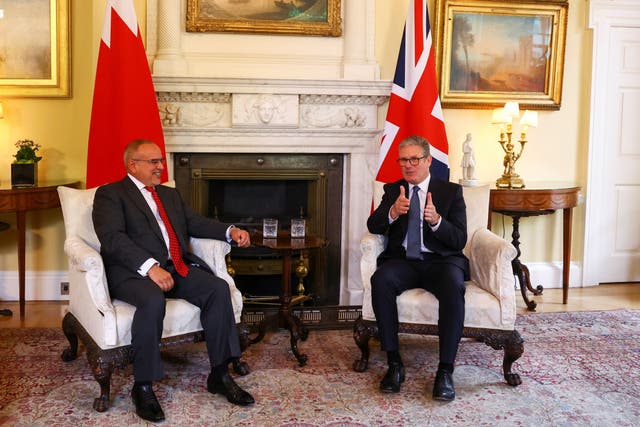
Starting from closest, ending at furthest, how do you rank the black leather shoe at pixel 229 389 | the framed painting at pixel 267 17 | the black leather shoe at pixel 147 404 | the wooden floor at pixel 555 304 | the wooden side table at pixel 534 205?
the black leather shoe at pixel 147 404
the black leather shoe at pixel 229 389
the wooden floor at pixel 555 304
the framed painting at pixel 267 17
the wooden side table at pixel 534 205

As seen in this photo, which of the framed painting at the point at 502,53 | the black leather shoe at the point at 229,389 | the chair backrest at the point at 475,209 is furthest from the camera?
the framed painting at the point at 502,53

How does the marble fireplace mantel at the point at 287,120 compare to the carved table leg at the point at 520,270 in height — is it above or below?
above

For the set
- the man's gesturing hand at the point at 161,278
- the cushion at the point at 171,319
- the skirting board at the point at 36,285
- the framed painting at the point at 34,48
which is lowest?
the skirting board at the point at 36,285


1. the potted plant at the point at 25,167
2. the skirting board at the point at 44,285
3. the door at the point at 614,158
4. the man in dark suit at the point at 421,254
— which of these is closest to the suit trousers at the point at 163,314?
the man in dark suit at the point at 421,254

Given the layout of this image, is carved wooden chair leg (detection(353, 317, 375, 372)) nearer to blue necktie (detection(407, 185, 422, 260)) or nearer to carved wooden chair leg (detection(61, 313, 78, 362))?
blue necktie (detection(407, 185, 422, 260))

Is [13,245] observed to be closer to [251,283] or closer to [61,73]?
[61,73]

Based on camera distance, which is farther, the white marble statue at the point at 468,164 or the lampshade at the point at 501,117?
the lampshade at the point at 501,117

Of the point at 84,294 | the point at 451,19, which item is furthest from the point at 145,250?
the point at 451,19

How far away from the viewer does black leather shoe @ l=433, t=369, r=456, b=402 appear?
3111mm

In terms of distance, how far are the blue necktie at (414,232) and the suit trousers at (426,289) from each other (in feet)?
0.15

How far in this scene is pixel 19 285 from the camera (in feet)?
15.0

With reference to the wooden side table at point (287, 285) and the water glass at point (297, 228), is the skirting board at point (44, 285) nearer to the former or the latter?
the wooden side table at point (287, 285)

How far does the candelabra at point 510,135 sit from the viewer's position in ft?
16.1

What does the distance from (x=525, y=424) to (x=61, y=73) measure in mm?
3669
